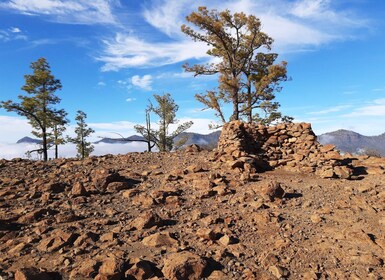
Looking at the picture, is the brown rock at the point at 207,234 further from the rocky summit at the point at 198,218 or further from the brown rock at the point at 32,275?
the brown rock at the point at 32,275

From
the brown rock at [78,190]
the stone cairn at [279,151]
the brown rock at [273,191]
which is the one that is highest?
the stone cairn at [279,151]

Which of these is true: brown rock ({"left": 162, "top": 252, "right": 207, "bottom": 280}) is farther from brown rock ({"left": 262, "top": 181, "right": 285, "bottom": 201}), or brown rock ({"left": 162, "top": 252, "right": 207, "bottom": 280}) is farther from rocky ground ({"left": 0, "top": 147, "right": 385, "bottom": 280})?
brown rock ({"left": 262, "top": 181, "right": 285, "bottom": 201})

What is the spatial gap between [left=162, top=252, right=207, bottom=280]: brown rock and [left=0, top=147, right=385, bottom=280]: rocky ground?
19 millimetres

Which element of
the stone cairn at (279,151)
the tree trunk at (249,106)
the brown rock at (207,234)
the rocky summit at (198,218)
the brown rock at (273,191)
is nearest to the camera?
the rocky summit at (198,218)

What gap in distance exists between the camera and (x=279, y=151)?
539 inches

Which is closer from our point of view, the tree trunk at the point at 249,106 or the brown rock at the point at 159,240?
the brown rock at the point at 159,240

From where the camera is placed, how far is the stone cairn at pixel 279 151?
1188 centimetres

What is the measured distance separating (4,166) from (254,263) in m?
10.8

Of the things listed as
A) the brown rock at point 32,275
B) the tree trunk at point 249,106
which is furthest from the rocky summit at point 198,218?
the tree trunk at point 249,106

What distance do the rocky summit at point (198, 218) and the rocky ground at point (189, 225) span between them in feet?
0.09

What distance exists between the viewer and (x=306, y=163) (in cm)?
1231

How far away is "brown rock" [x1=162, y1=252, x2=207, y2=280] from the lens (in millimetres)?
5699

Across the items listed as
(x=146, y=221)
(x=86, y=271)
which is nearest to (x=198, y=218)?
(x=146, y=221)

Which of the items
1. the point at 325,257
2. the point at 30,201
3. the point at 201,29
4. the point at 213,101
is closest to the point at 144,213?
the point at 30,201
